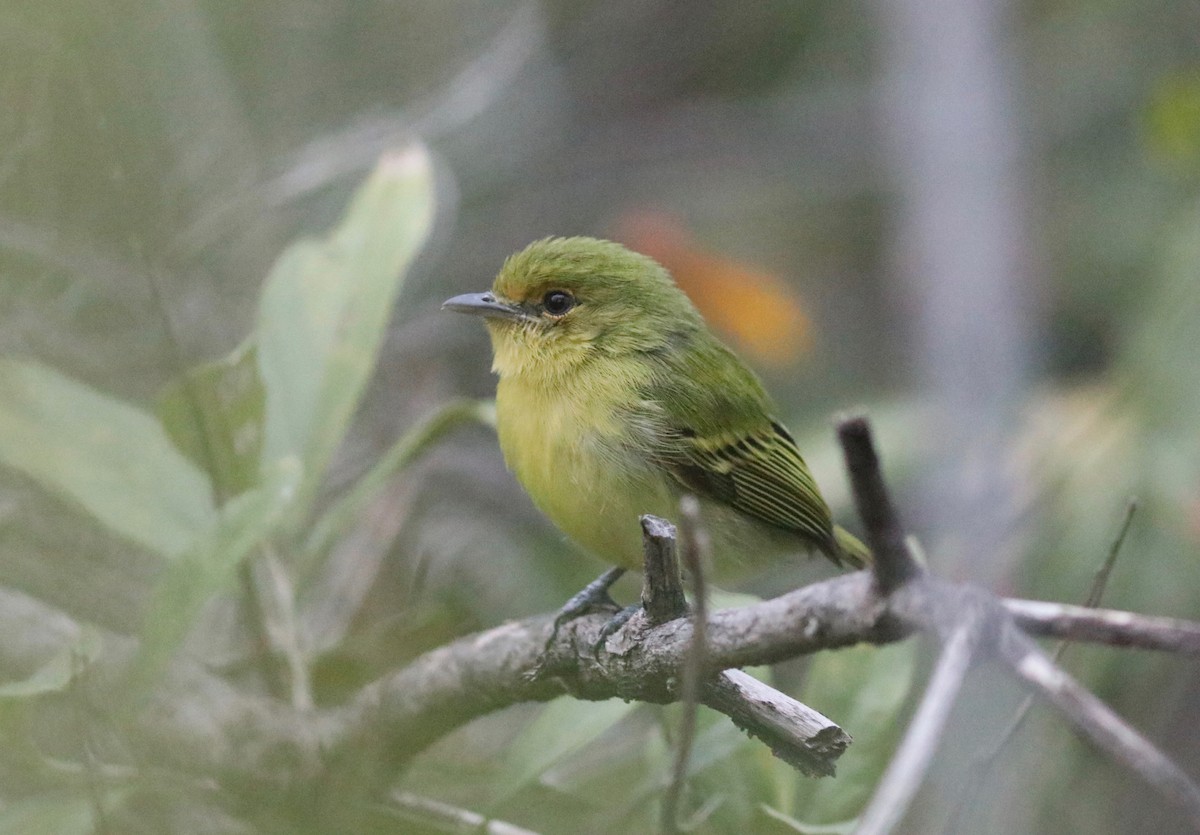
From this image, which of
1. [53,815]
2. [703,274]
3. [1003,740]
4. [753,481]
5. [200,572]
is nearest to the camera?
[1003,740]

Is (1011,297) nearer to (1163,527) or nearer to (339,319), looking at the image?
(1163,527)

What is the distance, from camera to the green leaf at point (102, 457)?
2.28m

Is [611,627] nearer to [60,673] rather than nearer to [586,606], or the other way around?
[586,606]

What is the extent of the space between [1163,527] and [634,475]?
6.16 ft

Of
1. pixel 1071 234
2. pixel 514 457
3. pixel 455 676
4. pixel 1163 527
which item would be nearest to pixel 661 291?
pixel 514 457

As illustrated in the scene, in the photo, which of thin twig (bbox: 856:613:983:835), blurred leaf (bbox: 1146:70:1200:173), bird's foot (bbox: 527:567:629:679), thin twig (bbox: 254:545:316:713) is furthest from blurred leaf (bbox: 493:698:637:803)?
blurred leaf (bbox: 1146:70:1200:173)

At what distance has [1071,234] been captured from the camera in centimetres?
530

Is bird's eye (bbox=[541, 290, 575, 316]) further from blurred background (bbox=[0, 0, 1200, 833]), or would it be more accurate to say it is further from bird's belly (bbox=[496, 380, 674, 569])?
blurred background (bbox=[0, 0, 1200, 833])

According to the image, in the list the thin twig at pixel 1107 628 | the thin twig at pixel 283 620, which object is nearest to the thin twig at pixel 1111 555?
the thin twig at pixel 1107 628

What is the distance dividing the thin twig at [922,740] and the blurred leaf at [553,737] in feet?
3.37

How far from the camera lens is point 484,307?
2.89m

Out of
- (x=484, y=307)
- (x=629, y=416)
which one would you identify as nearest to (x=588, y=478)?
(x=629, y=416)

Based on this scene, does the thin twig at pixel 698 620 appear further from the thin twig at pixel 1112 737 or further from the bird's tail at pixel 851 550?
the bird's tail at pixel 851 550

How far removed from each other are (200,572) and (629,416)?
97 cm
